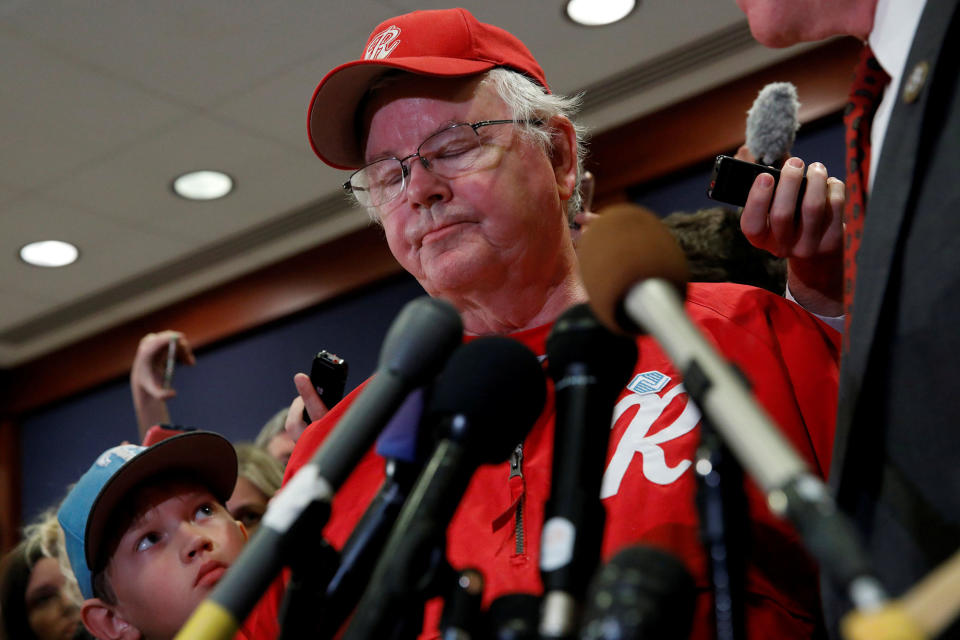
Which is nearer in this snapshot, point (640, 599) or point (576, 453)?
point (640, 599)

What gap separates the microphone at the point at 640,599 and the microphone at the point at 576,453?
0.05 metres

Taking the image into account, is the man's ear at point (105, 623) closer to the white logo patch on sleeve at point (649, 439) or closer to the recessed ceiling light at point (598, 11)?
the white logo patch on sleeve at point (649, 439)

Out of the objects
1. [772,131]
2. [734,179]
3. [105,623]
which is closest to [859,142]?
[734,179]

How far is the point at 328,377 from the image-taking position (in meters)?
1.65

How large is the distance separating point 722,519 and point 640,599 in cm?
11

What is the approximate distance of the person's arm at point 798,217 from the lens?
39.9 inches

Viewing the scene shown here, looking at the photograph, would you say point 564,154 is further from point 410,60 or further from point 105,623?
point 105,623

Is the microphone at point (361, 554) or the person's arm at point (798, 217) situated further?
the person's arm at point (798, 217)

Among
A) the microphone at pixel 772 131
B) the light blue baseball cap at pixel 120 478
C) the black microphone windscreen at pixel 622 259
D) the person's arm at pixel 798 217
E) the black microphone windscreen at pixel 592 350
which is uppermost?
the microphone at pixel 772 131

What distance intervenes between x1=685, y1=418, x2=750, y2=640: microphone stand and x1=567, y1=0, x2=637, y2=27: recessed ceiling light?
96.8 inches

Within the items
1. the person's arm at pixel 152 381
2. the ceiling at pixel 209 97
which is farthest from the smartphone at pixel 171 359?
the ceiling at pixel 209 97

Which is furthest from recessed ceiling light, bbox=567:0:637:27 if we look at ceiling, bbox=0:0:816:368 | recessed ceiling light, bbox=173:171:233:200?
recessed ceiling light, bbox=173:171:233:200

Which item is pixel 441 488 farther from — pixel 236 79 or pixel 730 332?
pixel 236 79

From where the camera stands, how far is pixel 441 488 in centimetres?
60
